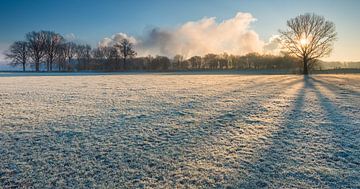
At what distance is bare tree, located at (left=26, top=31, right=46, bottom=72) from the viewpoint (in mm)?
81062

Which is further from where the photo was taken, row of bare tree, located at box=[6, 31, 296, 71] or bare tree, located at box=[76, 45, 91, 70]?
bare tree, located at box=[76, 45, 91, 70]

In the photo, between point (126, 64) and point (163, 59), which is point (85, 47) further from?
point (163, 59)

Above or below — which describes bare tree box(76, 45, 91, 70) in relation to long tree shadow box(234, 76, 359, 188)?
above

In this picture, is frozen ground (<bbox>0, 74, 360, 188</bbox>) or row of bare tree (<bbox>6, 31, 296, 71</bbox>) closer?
frozen ground (<bbox>0, 74, 360, 188</bbox>)

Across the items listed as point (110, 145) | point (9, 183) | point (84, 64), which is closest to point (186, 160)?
point (110, 145)

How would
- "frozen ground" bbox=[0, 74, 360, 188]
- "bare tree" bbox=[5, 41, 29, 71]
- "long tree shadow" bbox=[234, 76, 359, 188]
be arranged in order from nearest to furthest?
"long tree shadow" bbox=[234, 76, 359, 188] < "frozen ground" bbox=[0, 74, 360, 188] < "bare tree" bbox=[5, 41, 29, 71]

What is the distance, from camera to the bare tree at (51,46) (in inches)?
3280

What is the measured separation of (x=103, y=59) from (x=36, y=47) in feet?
85.5

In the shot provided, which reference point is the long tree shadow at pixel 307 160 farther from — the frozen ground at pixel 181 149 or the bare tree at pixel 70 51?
the bare tree at pixel 70 51

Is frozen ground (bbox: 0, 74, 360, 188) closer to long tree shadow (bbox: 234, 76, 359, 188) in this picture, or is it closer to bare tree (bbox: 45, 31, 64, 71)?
long tree shadow (bbox: 234, 76, 359, 188)

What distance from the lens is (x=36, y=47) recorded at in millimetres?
81062

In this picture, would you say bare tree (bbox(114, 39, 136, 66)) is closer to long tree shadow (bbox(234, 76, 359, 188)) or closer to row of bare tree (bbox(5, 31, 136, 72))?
row of bare tree (bbox(5, 31, 136, 72))

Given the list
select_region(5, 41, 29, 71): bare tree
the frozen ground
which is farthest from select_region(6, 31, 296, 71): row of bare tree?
the frozen ground

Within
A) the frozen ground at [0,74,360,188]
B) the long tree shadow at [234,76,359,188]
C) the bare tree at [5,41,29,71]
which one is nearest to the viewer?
the long tree shadow at [234,76,359,188]
